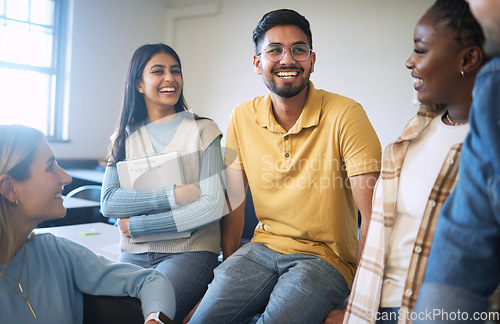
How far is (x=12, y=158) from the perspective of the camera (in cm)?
130

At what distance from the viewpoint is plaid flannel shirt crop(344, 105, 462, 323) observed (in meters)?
1.25

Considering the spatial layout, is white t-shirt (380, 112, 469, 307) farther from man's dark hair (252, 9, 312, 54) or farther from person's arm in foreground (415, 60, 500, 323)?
man's dark hair (252, 9, 312, 54)

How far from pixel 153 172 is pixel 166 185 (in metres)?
0.09

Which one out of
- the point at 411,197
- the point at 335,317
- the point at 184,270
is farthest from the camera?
the point at 184,270

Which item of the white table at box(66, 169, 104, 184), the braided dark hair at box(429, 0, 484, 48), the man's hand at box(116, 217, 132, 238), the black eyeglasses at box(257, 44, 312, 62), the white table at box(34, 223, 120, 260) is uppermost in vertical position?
the braided dark hair at box(429, 0, 484, 48)

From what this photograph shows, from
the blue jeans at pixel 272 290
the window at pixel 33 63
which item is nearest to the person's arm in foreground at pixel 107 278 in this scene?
the blue jeans at pixel 272 290

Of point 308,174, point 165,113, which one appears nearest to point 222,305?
point 308,174

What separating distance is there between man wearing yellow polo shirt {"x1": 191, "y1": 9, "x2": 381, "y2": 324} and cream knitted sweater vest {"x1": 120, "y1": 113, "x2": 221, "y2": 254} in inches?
6.3

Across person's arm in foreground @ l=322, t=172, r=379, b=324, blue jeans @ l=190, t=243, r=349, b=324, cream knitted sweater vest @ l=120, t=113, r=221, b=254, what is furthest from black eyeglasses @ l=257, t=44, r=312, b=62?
blue jeans @ l=190, t=243, r=349, b=324

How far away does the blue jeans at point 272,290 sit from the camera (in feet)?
5.09

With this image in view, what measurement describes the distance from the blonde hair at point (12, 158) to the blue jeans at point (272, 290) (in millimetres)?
724

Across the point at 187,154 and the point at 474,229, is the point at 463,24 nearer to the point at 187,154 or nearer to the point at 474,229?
the point at 474,229

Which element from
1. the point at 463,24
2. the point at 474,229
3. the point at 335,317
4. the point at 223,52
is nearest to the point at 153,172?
the point at 335,317

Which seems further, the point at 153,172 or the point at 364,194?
the point at 153,172
